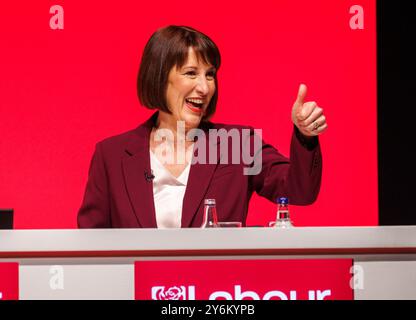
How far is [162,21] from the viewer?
3803 millimetres

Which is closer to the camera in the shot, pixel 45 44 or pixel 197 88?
pixel 197 88

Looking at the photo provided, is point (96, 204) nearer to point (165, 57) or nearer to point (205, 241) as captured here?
point (165, 57)

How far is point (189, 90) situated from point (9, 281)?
134cm

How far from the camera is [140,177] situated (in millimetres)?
2529

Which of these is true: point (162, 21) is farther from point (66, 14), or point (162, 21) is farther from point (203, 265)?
point (203, 265)

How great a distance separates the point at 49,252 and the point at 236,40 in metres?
2.36

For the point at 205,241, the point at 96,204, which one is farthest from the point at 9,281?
the point at 96,204

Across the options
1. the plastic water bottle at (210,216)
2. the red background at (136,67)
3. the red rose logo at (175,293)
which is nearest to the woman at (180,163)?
the plastic water bottle at (210,216)

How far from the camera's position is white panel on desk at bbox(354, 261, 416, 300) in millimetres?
1639

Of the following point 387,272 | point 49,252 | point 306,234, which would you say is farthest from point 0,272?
point 387,272

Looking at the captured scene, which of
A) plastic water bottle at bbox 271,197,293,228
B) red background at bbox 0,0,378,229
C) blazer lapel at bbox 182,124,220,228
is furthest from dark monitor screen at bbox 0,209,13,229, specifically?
red background at bbox 0,0,378,229

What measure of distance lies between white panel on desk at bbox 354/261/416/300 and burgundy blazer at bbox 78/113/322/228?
0.67 meters

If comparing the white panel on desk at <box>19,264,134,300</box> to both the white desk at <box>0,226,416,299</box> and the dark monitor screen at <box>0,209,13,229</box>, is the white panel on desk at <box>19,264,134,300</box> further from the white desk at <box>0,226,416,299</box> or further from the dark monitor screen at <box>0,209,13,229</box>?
the dark monitor screen at <box>0,209,13,229</box>

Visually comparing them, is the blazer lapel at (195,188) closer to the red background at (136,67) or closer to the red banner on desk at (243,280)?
the red banner on desk at (243,280)
